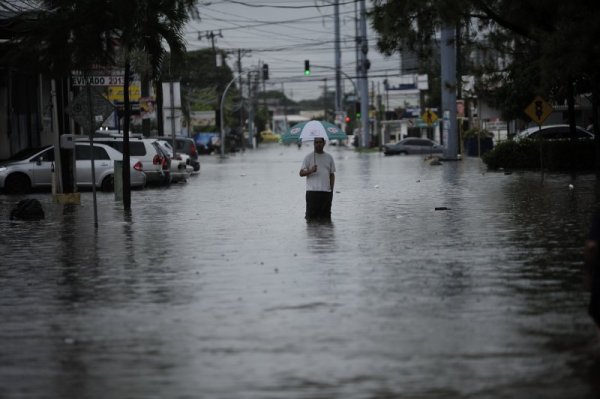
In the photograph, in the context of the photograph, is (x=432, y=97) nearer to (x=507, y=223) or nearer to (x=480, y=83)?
(x=480, y=83)

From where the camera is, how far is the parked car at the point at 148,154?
1500 inches

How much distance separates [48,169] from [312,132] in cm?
1534

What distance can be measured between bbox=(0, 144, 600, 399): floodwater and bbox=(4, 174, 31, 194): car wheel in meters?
13.5

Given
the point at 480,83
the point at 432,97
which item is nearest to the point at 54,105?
the point at 480,83

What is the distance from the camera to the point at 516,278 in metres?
13.0

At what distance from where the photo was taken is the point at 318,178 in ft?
70.5

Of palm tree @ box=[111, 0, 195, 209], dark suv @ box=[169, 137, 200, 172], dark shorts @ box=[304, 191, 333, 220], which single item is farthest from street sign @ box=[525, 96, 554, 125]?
dark suv @ box=[169, 137, 200, 172]

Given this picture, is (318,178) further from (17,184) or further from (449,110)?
(449,110)

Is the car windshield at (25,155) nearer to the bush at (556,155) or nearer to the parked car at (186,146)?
the bush at (556,155)

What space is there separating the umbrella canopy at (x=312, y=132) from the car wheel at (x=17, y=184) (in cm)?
1423

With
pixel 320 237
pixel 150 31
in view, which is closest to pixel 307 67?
pixel 150 31

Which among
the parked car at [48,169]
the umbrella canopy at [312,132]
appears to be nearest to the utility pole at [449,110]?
the parked car at [48,169]

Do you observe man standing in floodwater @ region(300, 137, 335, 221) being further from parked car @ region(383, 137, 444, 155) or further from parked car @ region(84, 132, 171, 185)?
parked car @ region(383, 137, 444, 155)

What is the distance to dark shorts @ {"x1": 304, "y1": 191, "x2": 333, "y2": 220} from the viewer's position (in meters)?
21.8
